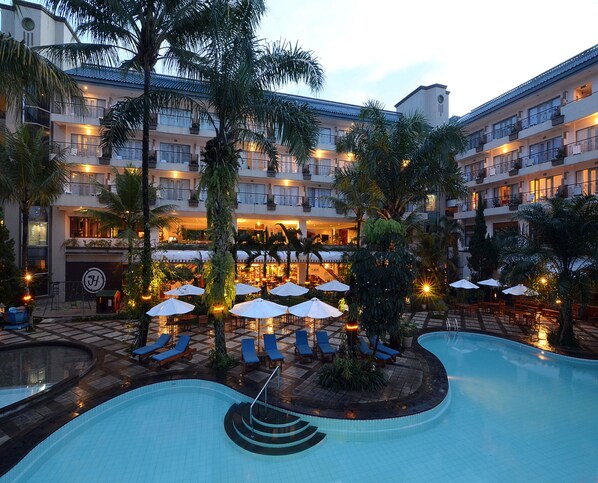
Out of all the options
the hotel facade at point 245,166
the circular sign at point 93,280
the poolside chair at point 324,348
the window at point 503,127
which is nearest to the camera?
the poolside chair at point 324,348

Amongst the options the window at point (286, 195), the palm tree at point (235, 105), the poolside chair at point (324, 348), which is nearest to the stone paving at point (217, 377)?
the poolside chair at point (324, 348)

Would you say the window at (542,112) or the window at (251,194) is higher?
the window at (542,112)

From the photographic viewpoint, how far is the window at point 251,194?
3016 cm

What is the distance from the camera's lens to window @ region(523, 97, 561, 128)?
2542 cm

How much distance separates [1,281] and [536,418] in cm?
2456

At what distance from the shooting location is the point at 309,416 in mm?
8258

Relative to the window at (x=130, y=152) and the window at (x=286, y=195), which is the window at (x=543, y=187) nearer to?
the window at (x=286, y=195)

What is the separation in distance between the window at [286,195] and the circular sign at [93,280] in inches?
631

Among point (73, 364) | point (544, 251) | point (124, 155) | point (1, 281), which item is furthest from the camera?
point (124, 155)

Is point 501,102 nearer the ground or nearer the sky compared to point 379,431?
nearer the sky

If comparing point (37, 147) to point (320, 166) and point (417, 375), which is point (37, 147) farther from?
point (320, 166)

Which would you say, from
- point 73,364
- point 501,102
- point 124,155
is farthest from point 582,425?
point 124,155

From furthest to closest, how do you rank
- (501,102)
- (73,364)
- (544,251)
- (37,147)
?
(501,102), (37,147), (544,251), (73,364)

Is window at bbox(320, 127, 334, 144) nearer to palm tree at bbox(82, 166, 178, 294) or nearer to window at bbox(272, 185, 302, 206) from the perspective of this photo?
window at bbox(272, 185, 302, 206)
